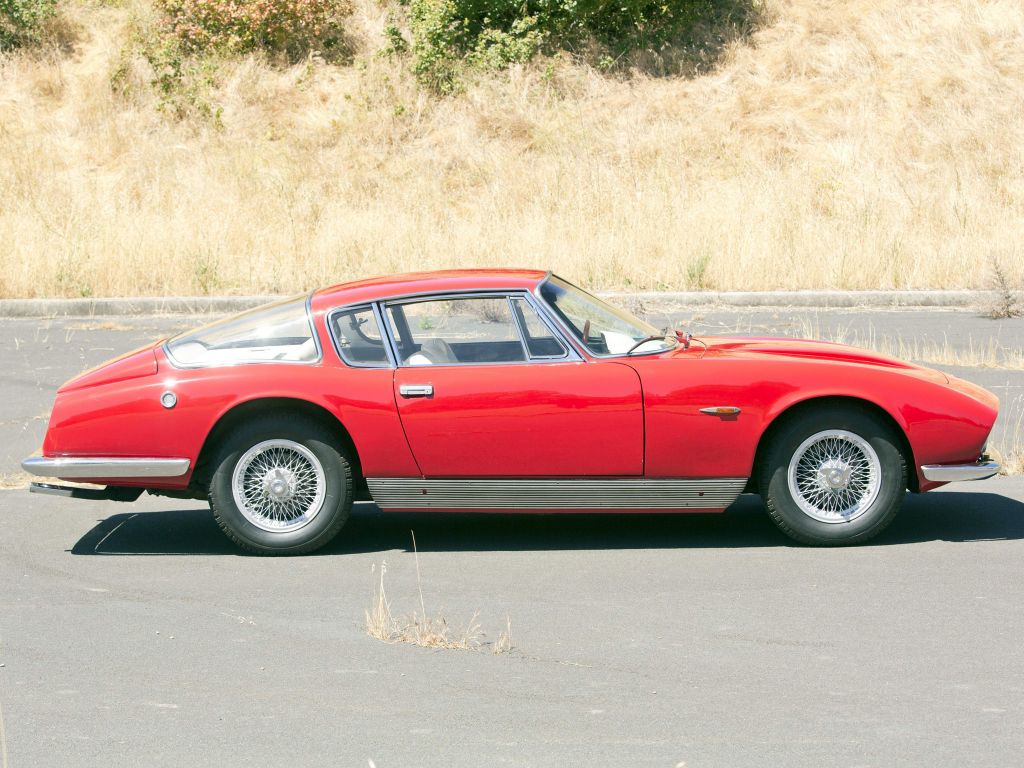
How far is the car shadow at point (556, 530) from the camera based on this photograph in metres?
6.81

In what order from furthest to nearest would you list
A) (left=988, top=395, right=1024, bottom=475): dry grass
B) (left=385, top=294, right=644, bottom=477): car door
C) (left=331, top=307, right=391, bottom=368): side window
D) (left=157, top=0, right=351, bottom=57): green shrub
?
(left=157, top=0, right=351, bottom=57): green shrub, (left=988, top=395, right=1024, bottom=475): dry grass, (left=331, top=307, right=391, bottom=368): side window, (left=385, top=294, right=644, bottom=477): car door

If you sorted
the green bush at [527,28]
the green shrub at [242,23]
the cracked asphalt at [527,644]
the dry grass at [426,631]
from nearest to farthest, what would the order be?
the cracked asphalt at [527,644] → the dry grass at [426,631] → the green bush at [527,28] → the green shrub at [242,23]

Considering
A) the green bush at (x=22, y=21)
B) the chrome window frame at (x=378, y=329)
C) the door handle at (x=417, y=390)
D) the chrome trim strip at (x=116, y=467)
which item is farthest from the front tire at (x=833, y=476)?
the green bush at (x=22, y=21)

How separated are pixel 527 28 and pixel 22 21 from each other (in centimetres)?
1041

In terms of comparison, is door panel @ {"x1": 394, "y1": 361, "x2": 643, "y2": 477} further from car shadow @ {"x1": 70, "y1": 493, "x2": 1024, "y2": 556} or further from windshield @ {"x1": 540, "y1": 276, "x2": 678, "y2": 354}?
car shadow @ {"x1": 70, "y1": 493, "x2": 1024, "y2": 556}

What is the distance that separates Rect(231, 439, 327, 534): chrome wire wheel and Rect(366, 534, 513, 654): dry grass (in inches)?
41.9

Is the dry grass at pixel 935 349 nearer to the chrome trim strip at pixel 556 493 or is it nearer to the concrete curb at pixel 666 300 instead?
the concrete curb at pixel 666 300

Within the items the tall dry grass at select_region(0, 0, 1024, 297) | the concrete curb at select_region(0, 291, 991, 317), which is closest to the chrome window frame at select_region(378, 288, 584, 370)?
the concrete curb at select_region(0, 291, 991, 317)

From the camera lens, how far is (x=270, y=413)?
6551 millimetres

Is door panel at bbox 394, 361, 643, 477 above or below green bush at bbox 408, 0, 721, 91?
below

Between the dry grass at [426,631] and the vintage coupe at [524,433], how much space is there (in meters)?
1.02

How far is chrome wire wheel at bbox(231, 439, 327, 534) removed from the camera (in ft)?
21.4

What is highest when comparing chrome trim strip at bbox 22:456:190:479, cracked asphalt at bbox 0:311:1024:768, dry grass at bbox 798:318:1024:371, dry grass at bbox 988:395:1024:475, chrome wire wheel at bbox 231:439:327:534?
dry grass at bbox 798:318:1024:371

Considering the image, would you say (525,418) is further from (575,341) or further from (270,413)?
(270,413)
